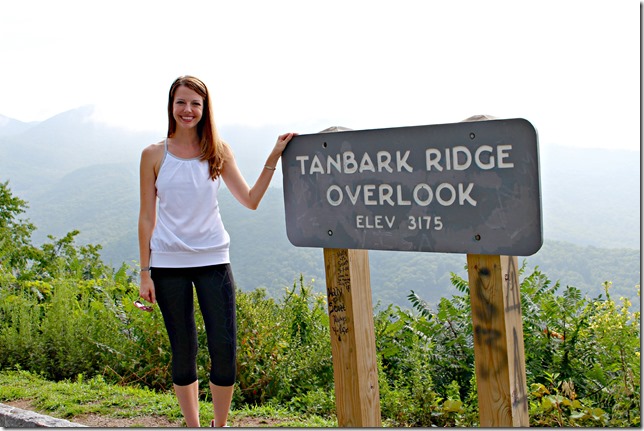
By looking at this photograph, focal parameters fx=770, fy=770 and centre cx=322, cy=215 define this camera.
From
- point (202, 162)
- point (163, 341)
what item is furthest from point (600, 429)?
point (163, 341)

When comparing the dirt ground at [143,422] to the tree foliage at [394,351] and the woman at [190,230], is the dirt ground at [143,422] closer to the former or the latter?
the tree foliage at [394,351]

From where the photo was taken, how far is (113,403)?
5297 mm

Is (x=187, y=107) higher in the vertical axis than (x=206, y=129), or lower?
higher

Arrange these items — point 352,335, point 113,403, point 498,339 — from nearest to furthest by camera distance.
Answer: point 498,339
point 352,335
point 113,403

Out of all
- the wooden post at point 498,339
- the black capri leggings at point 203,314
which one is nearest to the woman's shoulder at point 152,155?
the black capri leggings at point 203,314

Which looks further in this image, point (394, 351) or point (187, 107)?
point (394, 351)

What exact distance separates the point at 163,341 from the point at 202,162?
224cm

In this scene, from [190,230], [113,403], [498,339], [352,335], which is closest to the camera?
[498,339]

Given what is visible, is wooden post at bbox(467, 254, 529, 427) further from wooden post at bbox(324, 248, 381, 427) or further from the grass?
the grass

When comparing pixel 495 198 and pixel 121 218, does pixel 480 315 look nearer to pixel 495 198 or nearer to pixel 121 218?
pixel 495 198

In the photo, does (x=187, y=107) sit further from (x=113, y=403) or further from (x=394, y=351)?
(x=394, y=351)

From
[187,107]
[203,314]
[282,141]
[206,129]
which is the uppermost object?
[187,107]

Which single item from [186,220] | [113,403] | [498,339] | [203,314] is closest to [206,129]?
[186,220]

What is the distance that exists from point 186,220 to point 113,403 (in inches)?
73.4
